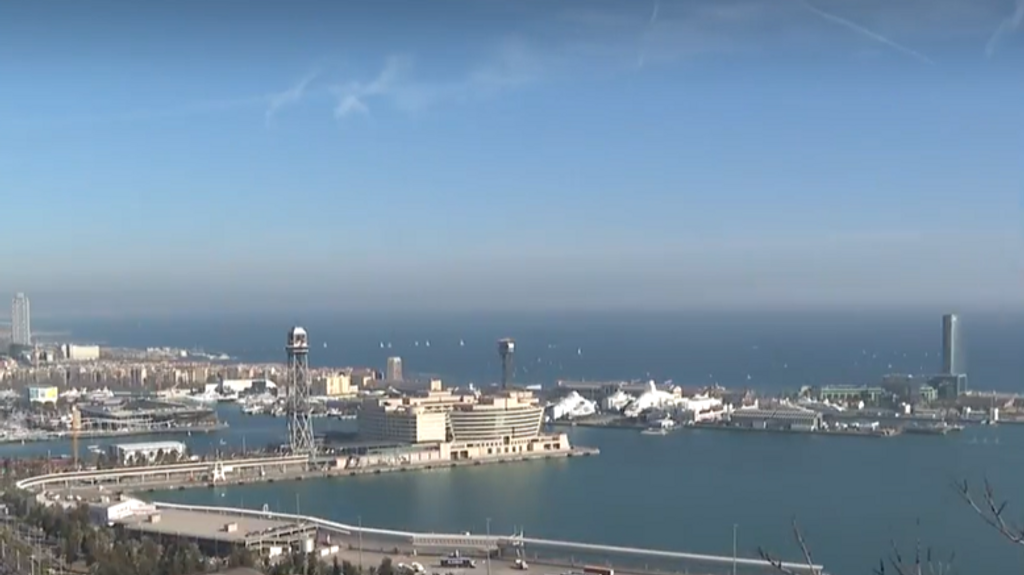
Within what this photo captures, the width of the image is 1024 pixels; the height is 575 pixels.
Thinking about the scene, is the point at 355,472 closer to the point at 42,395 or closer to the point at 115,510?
the point at 115,510

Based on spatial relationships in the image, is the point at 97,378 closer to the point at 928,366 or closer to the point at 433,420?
the point at 433,420

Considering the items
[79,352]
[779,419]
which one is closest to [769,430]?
[779,419]

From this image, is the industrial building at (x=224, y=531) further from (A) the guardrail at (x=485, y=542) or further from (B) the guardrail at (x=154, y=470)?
(B) the guardrail at (x=154, y=470)

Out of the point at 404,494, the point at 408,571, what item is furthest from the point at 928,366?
the point at 408,571

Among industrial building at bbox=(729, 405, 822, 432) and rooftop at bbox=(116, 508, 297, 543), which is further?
industrial building at bbox=(729, 405, 822, 432)

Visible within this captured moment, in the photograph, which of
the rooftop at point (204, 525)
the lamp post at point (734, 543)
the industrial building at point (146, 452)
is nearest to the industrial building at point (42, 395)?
the industrial building at point (146, 452)

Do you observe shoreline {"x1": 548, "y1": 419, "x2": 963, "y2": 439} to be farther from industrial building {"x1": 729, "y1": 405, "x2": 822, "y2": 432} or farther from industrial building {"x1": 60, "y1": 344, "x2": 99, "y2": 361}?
industrial building {"x1": 60, "y1": 344, "x2": 99, "y2": 361}

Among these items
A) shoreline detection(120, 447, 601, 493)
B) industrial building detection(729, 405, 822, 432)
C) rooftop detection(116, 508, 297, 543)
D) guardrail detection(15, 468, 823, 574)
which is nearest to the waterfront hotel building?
shoreline detection(120, 447, 601, 493)
